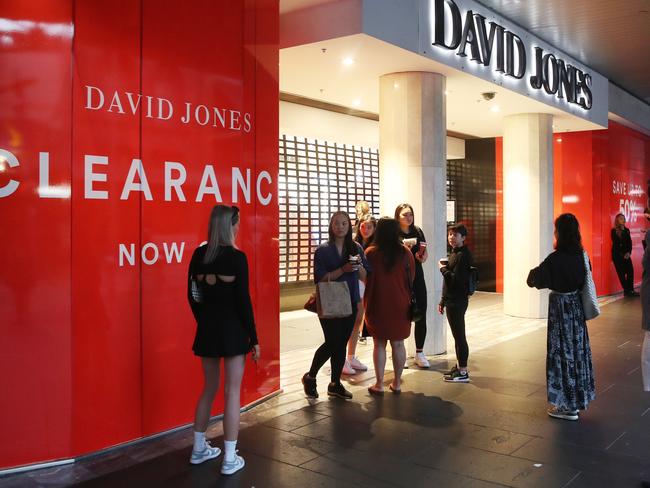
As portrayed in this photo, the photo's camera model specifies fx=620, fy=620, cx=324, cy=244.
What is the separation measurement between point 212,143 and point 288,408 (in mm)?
2107

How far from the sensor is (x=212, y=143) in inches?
179

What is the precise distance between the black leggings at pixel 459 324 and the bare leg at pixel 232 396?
2.41 meters

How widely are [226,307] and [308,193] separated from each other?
7.17m

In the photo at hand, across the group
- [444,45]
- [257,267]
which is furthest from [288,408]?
[444,45]

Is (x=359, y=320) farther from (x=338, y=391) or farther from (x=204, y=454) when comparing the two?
(x=204, y=454)

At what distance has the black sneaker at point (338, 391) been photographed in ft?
16.6

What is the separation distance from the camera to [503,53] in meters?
7.70

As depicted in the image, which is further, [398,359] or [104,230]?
[398,359]

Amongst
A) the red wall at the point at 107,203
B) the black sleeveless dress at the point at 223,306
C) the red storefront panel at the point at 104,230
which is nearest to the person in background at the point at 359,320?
the red wall at the point at 107,203

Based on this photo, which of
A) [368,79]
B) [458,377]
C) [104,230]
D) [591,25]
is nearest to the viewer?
[104,230]

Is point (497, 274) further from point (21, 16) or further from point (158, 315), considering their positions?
point (21, 16)

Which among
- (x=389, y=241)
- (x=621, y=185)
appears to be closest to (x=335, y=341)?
(x=389, y=241)

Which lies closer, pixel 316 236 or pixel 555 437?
pixel 555 437

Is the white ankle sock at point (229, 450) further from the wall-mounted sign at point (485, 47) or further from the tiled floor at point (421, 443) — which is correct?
the wall-mounted sign at point (485, 47)
